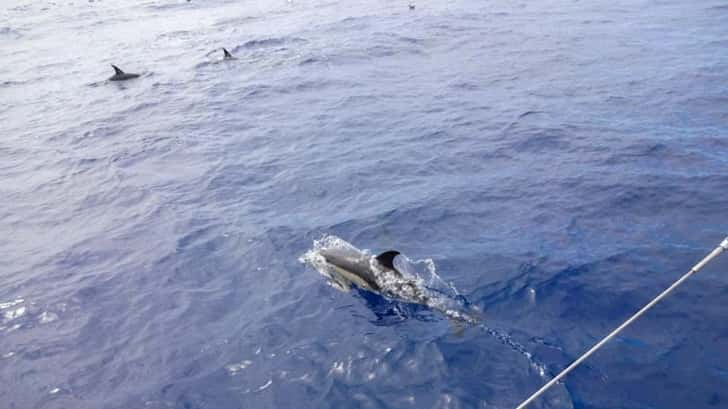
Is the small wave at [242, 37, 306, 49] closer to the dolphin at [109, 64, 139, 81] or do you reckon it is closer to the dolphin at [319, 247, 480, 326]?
the dolphin at [109, 64, 139, 81]

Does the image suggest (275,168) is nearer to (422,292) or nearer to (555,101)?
(422,292)

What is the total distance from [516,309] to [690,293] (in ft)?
10.2

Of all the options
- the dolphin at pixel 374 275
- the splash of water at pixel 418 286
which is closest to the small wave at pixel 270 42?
the splash of water at pixel 418 286

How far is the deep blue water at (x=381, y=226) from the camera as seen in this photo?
9.30 m

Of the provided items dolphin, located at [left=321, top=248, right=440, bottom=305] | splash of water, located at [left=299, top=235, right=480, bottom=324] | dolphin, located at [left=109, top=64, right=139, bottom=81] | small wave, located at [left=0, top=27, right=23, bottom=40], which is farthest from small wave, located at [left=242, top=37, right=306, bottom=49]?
small wave, located at [left=0, top=27, right=23, bottom=40]

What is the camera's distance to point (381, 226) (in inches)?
540

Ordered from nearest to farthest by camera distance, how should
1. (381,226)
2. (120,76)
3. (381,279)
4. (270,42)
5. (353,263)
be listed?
(381,279)
(353,263)
(381,226)
(120,76)
(270,42)

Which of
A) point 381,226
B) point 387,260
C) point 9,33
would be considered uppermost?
point 387,260

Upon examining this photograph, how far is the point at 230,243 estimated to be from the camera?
13750mm

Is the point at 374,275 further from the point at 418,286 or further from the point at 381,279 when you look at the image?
the point at 418,286

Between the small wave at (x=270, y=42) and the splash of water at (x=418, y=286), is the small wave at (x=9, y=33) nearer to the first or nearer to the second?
the small wave at (x=270, y=42)

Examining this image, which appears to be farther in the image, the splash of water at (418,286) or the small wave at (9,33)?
the small wave at (9,33)

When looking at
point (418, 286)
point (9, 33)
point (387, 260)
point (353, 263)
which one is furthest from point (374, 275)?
point (9, 33)

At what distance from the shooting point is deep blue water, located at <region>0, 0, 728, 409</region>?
930cm
